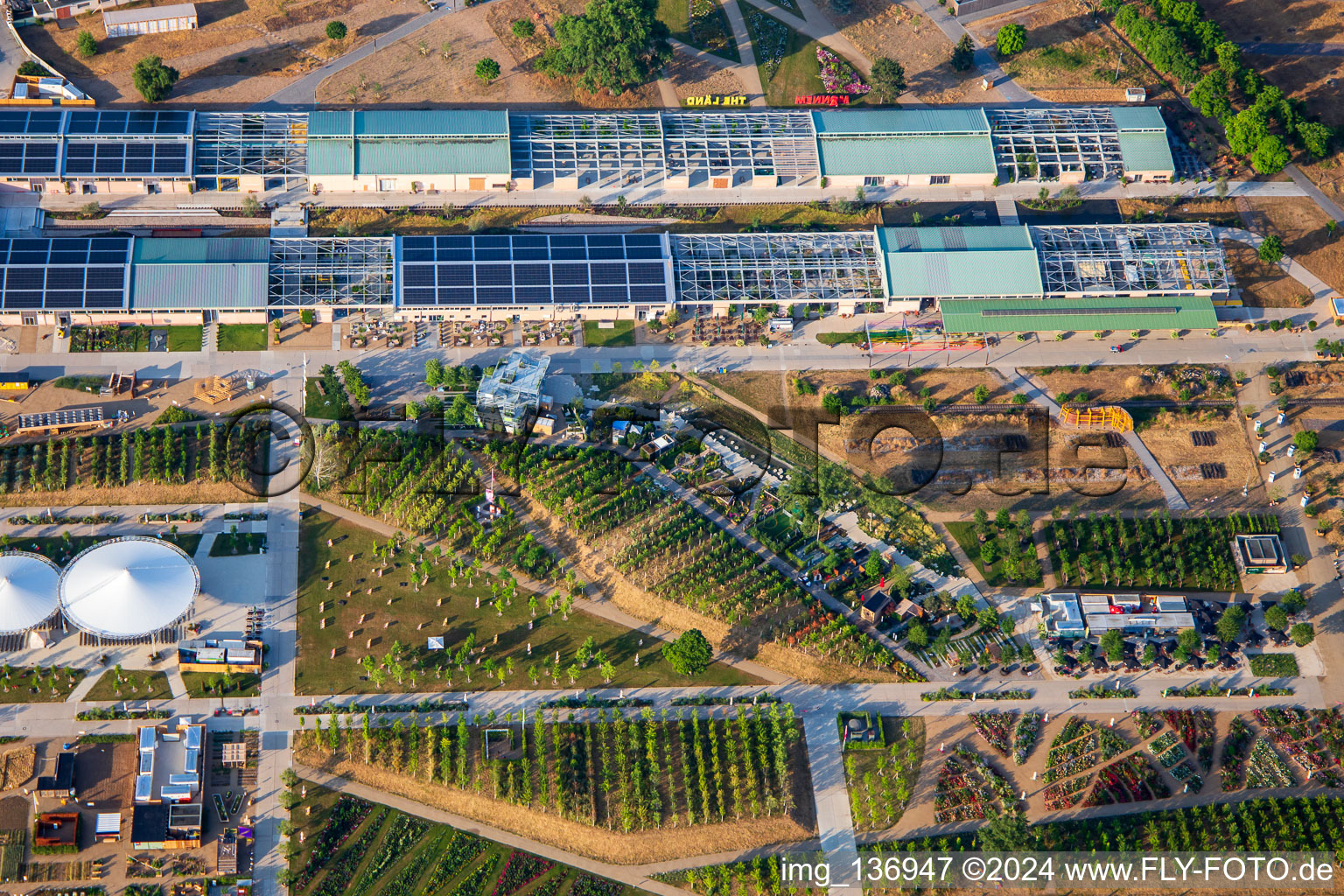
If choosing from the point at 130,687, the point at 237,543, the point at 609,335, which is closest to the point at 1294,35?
the point at 609,335

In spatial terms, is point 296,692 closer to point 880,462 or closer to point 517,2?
point 880,462

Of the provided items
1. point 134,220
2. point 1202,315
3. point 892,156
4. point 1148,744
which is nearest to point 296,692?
point 134,220

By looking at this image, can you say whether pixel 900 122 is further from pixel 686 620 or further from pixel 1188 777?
pixel 1188 777

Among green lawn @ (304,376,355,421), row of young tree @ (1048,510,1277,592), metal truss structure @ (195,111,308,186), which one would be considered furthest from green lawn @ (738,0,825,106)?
green lawn @ (304,376,355,421)

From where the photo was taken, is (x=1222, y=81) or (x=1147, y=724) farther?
(x=1222, y=81)

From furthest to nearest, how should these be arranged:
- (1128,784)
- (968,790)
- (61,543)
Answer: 1. (61,543)
2. (1128,784)
3. (968,790)

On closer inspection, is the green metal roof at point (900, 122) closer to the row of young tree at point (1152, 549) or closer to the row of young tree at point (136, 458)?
the row of young tree at point (1152, 549)
